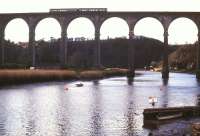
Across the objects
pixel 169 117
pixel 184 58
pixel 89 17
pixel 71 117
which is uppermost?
pixel 89 17

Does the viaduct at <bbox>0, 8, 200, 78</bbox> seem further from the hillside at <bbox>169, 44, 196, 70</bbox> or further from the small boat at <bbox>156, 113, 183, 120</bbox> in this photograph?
the small boat at <bbox>156, 113, 183, 120</bbox>

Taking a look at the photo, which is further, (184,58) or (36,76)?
(184,58)

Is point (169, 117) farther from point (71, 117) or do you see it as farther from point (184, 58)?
point (184, 58)

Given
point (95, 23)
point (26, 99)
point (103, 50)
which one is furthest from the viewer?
point (103, 50)

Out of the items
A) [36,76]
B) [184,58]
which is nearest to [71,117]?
[36,76]

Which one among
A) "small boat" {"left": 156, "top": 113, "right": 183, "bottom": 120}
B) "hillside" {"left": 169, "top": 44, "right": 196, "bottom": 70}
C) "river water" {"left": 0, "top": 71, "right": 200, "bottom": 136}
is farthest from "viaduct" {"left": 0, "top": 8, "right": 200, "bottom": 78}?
"small boat" {"left": 156, "top": 113, "right": 183, "bottom": 120}

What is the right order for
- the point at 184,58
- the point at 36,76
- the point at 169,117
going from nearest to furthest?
the point at 169,117 → the point at 36,76 → the point at 184,58

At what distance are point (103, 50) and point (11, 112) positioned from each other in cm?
16775

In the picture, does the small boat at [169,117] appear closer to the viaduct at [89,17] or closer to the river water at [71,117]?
the river water at [71,117]

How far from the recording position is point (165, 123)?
2117 cm

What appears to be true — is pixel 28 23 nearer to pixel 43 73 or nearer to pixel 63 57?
pixel 63 57

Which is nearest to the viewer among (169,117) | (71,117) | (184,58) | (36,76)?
(169,117)

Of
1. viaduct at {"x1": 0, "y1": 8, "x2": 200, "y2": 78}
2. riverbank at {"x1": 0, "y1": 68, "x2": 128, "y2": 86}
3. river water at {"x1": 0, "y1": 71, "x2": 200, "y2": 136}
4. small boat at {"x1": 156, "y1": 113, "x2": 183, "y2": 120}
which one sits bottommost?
river water at {"x1": 0, "y1": 71, "x2": 200, "y2": 136}

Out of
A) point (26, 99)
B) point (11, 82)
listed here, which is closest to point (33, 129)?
point (26, 99)
